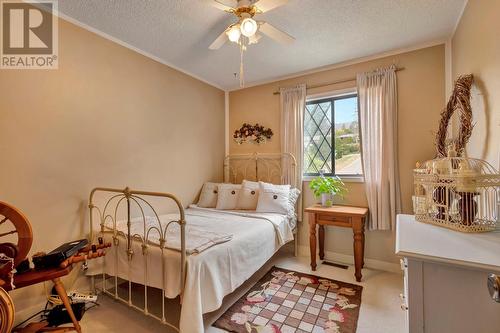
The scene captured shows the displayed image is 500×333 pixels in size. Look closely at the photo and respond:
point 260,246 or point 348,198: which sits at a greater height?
point 348,198

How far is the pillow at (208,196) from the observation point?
128 inches

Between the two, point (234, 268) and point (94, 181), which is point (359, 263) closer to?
point (234, 268)

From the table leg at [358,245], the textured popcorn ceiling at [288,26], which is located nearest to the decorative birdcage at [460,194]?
the table leg at [358,245]

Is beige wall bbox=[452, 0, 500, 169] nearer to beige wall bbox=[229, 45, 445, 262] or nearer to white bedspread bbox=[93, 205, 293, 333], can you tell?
beige wall bbox=[229, 45, 445, 262]

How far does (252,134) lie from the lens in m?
3.69

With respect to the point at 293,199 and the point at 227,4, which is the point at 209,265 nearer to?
the point at 293,199

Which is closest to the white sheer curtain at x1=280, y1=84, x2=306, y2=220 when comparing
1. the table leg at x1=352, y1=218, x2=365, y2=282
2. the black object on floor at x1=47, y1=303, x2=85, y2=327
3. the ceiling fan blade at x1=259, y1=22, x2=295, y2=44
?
the table leg at x1=352, y1=218, x2=365, y2=282

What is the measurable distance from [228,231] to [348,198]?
1718 millimetres

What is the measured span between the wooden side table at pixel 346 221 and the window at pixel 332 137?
1.96 ft

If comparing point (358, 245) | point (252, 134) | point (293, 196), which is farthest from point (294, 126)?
point (358, 245)

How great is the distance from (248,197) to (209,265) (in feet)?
5.14

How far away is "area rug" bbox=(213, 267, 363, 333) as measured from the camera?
1.77 meters

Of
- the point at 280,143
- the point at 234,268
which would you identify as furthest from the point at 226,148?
the point at 234,268

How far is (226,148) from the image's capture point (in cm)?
398
